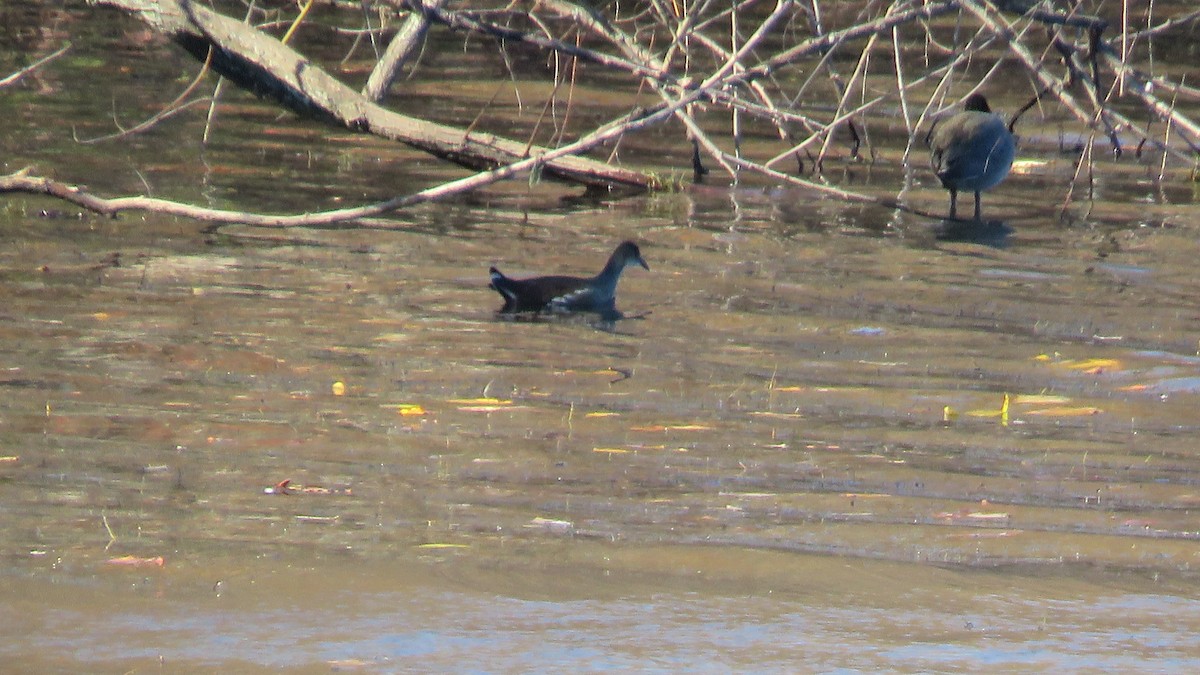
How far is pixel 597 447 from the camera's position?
21.9 feet

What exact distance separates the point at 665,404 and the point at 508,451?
39.8 inches

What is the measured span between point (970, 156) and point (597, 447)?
659 centimetres

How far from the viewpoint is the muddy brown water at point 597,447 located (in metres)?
4.88

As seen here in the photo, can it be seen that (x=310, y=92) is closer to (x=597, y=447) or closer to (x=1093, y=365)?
(x=1093, y=365)

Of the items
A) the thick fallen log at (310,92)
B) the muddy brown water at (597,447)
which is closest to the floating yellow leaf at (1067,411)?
the muddy brown water at (597,447)

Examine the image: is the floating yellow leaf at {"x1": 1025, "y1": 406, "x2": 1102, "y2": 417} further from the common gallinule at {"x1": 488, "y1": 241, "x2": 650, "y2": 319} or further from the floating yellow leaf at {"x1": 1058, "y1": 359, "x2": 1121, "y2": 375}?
the common gallinule at {"x1": 488, "y1": 241, "x2": 650, "y2": 319}

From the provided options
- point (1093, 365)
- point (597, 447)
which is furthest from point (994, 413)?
point (597, 447)

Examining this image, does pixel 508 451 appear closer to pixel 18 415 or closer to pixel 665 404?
pixel 665 404

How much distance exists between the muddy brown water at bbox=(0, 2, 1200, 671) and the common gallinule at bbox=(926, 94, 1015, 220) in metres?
0.70

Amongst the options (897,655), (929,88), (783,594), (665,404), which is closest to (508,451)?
(665,404)

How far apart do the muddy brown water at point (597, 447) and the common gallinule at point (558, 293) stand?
172 mm

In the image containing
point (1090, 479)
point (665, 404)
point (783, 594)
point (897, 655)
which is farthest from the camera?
point (665, 404)

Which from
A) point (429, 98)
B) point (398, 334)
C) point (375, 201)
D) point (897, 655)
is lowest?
point (897, 655)

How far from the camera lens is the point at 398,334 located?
8461 millimetres
